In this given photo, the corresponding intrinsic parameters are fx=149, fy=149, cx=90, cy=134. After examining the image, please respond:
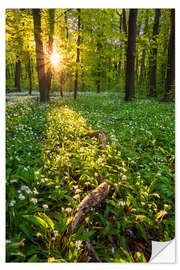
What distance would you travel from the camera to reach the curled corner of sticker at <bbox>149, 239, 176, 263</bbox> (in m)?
1.90

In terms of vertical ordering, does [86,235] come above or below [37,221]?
below

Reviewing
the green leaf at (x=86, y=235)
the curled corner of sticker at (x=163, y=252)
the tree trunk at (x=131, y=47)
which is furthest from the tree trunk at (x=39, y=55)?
the curled corner of sticker at (x=163, y=252)

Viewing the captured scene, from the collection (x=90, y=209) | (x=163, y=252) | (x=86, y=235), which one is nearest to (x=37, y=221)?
(x=86, y=235)

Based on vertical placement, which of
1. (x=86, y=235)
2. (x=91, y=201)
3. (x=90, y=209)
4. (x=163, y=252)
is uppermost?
(x=91, y=201)

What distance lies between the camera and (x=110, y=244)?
6.05ft

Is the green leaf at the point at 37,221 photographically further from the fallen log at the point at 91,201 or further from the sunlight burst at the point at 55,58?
the sunlight burst at the point at 55,58

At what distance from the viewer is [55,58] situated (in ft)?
34.2

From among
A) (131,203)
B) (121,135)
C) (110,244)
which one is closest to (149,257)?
(110,244)

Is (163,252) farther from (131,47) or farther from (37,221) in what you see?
(131,47)

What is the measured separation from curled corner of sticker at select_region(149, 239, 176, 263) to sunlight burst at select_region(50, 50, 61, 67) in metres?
11.0

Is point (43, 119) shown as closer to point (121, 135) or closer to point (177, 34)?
point (121, 135)

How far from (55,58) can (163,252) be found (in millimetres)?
11430

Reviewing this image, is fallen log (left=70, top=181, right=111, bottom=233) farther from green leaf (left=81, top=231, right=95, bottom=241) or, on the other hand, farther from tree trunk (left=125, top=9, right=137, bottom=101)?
tree trunk (left=125, top=9, right=137, bottom=101)

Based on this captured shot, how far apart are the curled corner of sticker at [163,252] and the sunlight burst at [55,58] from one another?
36.2 ft
